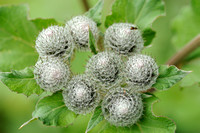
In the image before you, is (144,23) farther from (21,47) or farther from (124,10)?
(21,47)

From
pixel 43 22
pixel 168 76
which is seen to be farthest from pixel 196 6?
pixel 43 22

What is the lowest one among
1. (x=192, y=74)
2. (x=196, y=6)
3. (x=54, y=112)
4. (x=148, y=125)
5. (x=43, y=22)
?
(x=148, y=125)

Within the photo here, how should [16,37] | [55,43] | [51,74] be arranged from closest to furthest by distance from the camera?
[51,74], [55,43], [16,37]

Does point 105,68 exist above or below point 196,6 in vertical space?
below

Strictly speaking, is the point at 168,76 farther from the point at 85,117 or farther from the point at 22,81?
the point at 85,117

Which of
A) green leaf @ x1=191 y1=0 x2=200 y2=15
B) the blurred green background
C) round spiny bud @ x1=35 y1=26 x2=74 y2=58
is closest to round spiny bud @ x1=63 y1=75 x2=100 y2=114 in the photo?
round spiny bud @ x1=35 y1=26 x2=74 y2=58

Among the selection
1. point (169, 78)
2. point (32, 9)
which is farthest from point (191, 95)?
point (32, 9)
